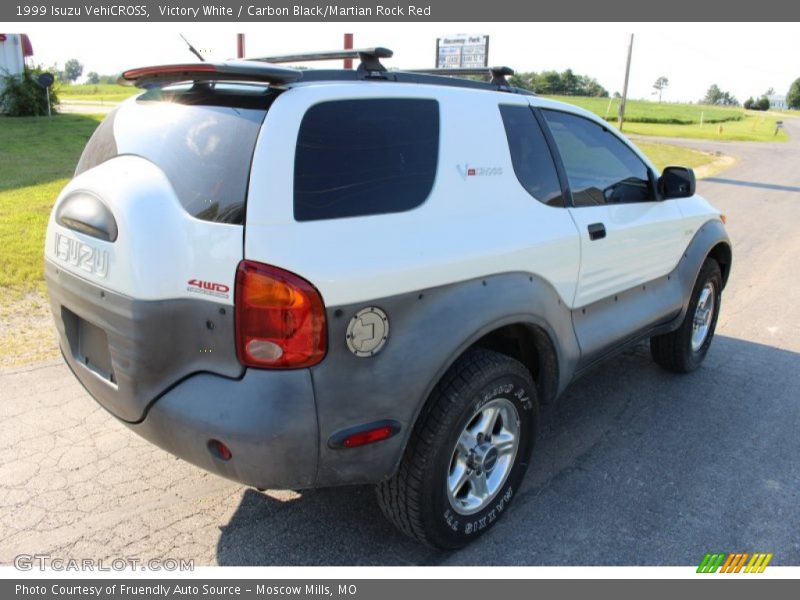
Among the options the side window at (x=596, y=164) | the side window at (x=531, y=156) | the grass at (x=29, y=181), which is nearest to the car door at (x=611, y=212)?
the side window at (x=596, y=164)

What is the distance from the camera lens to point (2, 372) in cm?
439

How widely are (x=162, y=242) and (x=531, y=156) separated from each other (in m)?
1.83

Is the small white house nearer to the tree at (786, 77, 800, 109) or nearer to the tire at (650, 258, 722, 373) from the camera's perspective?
the tire at (650, 258, 722, 373)

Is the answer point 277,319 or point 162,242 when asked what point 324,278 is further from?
point 162,242

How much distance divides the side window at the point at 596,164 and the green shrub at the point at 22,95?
2442 centimetres

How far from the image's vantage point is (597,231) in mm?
3453

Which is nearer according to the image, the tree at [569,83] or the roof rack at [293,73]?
the roof rack at [293,73]

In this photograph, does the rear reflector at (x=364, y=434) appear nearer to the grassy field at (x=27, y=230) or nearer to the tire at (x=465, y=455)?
the tire at (x=465, y=455)

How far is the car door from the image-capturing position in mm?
3461

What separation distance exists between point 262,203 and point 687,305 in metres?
3.44

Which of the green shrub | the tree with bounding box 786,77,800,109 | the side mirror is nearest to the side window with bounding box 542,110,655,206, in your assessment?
the side mirror

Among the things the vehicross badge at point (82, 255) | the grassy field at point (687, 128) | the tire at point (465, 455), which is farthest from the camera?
the grassy field at point (687, 128)

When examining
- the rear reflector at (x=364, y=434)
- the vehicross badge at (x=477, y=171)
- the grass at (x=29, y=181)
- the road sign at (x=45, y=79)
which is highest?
the road sign at (x=45, y=79)

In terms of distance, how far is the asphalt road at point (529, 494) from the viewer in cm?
287
